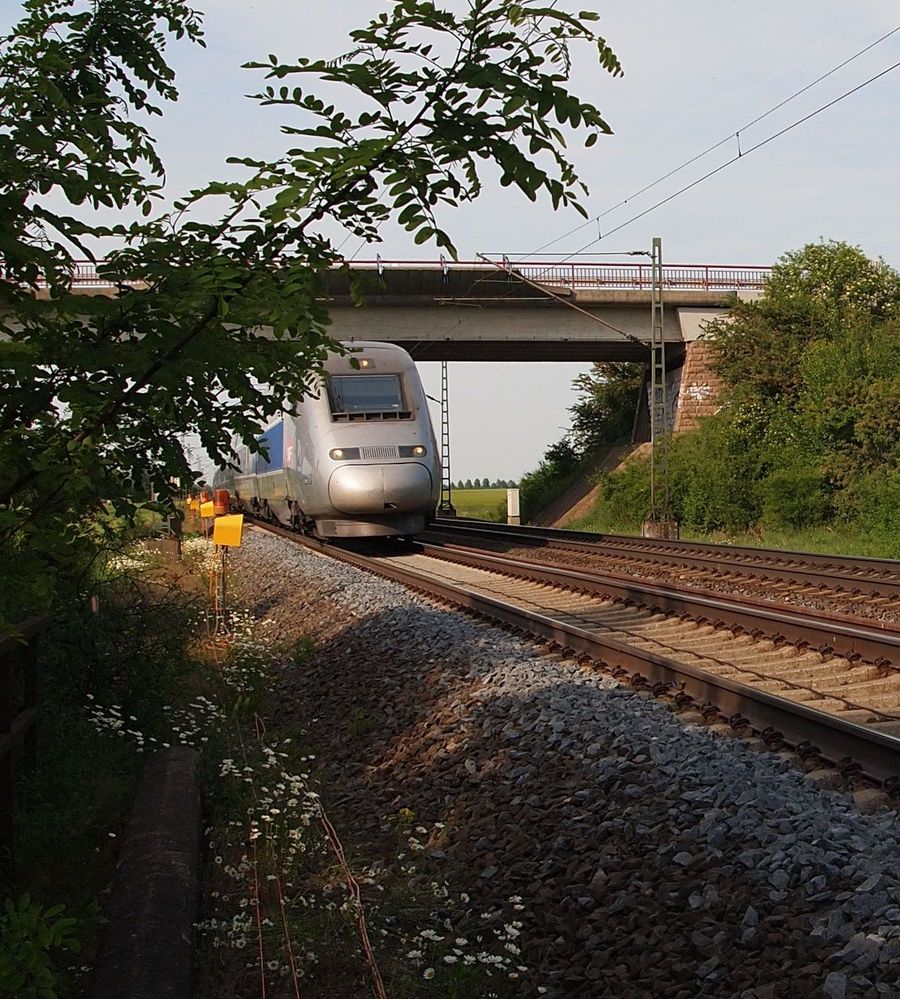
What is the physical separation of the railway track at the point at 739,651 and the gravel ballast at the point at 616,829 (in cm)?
34

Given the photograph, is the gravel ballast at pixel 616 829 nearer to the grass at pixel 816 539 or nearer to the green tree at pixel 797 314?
the grass at pixel 816 539

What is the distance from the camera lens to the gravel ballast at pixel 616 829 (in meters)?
3.72

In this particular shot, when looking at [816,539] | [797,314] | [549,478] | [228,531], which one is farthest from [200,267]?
[549,478]

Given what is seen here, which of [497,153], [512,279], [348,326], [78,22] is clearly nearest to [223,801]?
[78,22]

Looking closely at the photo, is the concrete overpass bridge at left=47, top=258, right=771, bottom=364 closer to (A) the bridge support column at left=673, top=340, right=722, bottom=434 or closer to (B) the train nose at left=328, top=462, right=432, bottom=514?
(A) the bridge support column at left=673, top=340, right=722, bottom=434

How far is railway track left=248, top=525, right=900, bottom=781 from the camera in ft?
19.5

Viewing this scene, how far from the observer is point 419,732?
7449mm

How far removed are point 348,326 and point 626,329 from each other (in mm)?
8813

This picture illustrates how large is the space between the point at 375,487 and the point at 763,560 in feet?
20.0

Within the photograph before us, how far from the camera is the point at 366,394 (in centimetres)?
1925

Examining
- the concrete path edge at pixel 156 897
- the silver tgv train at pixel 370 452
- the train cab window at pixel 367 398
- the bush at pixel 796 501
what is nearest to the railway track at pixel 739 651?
the concrete path edge at pixel 156 897

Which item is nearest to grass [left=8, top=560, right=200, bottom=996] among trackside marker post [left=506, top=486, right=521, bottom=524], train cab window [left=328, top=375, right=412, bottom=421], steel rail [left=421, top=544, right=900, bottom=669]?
steel rail [left=421, top=544, right=900, bottom=669]

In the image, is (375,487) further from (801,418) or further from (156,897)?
(801,418)

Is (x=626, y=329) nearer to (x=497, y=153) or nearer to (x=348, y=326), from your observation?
(x=348, y=326)
